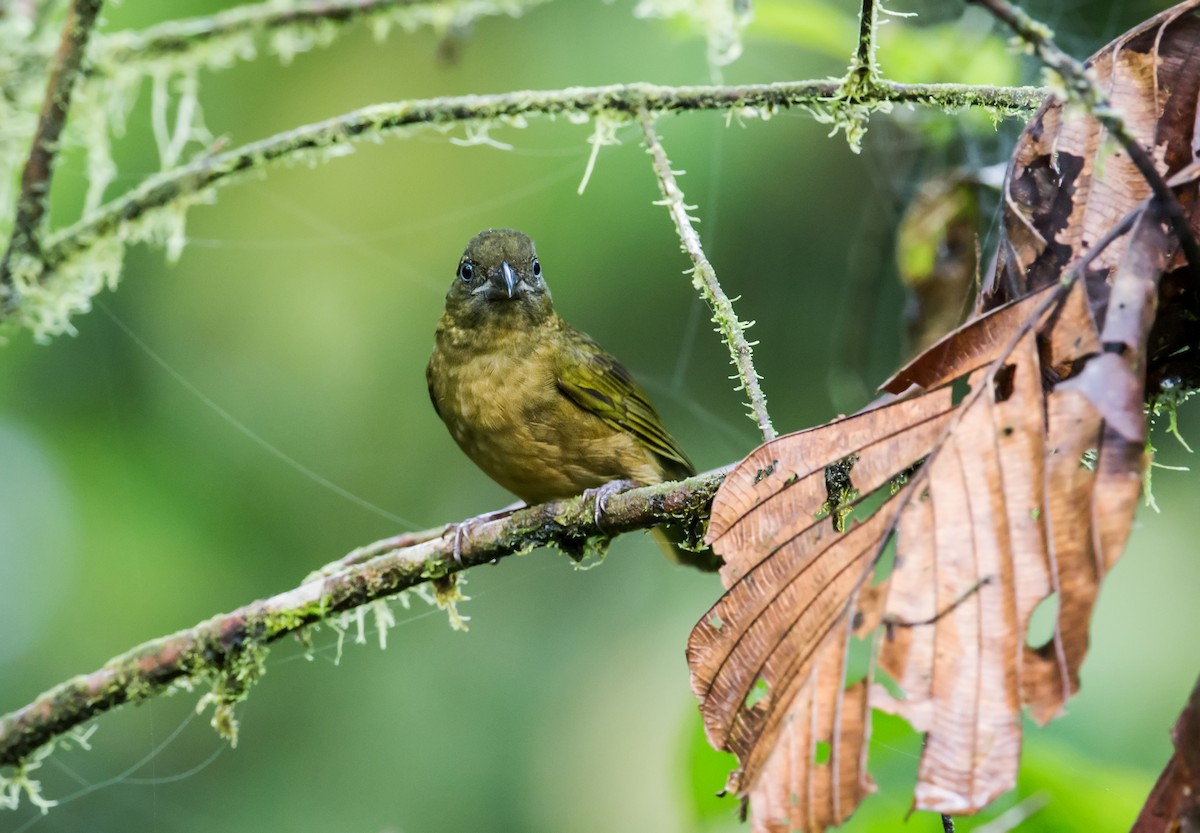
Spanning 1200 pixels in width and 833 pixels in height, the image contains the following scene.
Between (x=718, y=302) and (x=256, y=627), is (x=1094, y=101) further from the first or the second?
(x=256, y=627)

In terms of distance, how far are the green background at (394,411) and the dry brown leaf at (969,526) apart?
3.29m


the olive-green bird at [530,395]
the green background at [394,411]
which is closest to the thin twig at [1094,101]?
the olive-green bird at [530,395]

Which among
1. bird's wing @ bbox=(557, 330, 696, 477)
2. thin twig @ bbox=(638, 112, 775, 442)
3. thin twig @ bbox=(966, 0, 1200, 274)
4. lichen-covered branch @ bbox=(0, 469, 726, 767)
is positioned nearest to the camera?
thin twig @ bbox=(966, 0, 1200, 274)

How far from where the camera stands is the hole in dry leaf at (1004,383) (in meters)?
1.26

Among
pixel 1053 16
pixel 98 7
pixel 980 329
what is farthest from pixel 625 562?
pixel 980 329

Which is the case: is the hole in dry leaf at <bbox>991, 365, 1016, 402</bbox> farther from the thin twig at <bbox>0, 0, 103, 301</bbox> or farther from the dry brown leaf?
the thin twig at <bbox>0, 0, 103, 301</bbox>

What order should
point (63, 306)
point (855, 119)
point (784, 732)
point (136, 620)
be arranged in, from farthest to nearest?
point (136, 620) → point (63, 306) → point (855, 119) → point (784, 732)

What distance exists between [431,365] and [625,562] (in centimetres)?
256

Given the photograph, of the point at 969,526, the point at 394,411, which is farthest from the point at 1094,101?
the point at 394,411

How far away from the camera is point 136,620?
534 cm

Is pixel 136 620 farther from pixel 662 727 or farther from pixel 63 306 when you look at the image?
pixel 63 306

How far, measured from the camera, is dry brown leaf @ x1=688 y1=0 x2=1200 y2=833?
1.09 meters

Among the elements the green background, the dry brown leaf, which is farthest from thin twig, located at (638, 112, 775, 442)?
the green background

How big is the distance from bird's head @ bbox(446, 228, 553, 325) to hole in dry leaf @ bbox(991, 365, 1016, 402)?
2.14 metres
